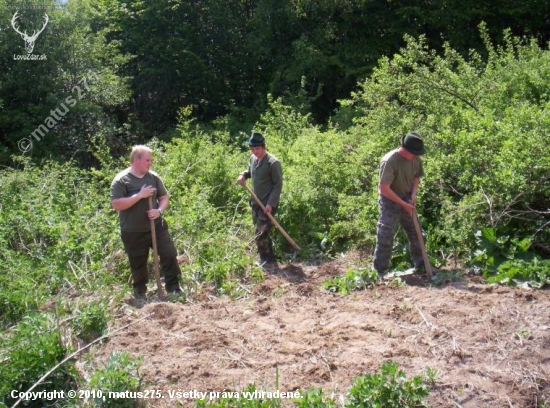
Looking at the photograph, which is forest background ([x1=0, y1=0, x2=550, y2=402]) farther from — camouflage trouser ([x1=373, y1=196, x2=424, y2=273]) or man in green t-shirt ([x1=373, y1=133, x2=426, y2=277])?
man in green t-shirt ([x1=373, y1=133, x2=426, y2=277])

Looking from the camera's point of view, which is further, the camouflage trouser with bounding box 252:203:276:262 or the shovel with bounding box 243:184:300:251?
the camouflage trouser with bounding box 252:203:276:262

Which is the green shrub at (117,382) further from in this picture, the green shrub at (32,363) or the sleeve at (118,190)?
the sleeve at (118,190)

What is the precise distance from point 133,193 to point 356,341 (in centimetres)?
275

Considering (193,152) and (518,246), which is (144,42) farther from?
(518,246)

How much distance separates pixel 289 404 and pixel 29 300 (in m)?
3.40

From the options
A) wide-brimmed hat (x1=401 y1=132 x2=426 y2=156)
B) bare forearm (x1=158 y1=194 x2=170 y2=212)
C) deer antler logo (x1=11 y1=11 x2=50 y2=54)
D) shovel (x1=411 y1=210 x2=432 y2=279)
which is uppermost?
deer antler logo (x1=11 y1=11 x2=50 y2=54)

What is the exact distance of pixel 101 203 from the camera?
9.72 metres

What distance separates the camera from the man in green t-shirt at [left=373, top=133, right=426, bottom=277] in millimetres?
6406

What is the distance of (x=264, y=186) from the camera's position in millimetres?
7859

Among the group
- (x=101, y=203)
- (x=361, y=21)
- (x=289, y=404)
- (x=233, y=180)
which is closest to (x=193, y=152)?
(x=233, y=180)

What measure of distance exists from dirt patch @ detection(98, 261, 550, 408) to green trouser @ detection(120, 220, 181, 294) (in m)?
0.44

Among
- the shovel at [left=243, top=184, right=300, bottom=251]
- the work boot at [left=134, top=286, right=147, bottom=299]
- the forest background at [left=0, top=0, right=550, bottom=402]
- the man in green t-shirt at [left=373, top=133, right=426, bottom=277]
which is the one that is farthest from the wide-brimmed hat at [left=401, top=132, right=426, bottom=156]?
the work boot at [left=134, top=286, right=147, bottom=299]

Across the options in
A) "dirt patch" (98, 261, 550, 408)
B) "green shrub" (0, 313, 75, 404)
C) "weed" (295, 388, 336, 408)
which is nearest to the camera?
"weed" (295, 388, 336, 408)

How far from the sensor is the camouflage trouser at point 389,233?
6648 mm
